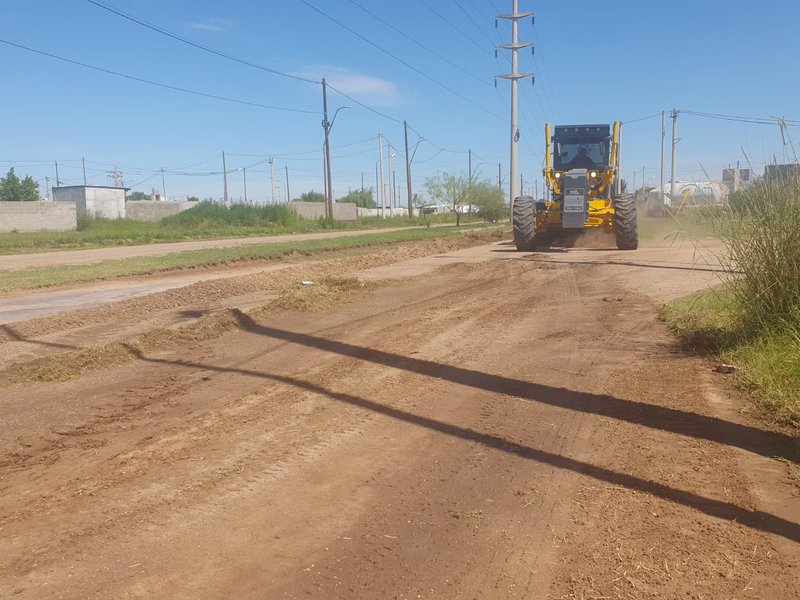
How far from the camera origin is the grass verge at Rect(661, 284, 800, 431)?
6446mm

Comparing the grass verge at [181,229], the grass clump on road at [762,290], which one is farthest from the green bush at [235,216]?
the grass clump on road at [762,290]

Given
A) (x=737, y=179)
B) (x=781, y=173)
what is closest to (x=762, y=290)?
(x=781, y=173)

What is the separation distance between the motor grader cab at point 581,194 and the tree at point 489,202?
159ft

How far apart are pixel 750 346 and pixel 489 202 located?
70.0 meters

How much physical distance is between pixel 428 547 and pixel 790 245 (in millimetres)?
5740

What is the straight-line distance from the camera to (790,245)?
777 centimetres

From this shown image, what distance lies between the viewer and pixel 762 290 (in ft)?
26.2

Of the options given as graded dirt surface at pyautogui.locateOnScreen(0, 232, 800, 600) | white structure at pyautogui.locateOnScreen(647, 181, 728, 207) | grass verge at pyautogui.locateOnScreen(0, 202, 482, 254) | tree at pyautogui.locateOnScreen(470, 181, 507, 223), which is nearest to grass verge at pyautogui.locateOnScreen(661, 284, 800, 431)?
graded dirt surface at pyautogui.locateOnScreen(0, 232, 800, 600)

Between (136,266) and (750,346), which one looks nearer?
(750,346)

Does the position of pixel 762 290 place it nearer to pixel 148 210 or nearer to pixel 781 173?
pixel 781 173

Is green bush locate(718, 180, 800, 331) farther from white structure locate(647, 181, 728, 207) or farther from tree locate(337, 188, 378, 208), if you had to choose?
tree locate(337, 188, 378, 208)

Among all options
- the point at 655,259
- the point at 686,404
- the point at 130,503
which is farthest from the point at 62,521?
the point at 655,259

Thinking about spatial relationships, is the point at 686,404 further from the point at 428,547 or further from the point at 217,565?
the point at 217,565

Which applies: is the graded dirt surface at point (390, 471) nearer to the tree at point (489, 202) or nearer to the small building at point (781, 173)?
the small building at point (781, 173)
